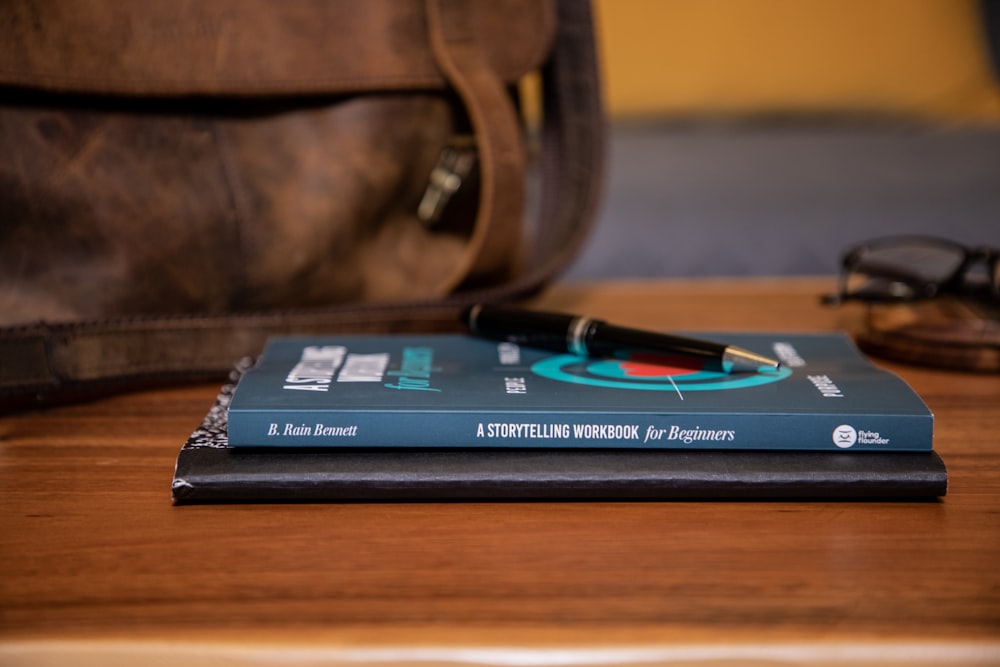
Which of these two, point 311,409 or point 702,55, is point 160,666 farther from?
point 702,55

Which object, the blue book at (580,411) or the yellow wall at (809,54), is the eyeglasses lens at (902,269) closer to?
the blue book at (580,411)

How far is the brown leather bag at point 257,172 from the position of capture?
1.51ft

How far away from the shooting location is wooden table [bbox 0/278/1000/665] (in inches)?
9.3

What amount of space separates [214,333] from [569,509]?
260mm

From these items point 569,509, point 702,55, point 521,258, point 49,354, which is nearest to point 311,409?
point 569,509

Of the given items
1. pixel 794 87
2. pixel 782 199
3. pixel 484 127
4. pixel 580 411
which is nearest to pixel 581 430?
pixel 580 411

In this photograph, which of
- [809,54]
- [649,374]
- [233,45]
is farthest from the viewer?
[809,54]

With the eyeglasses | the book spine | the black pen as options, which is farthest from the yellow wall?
the book spine

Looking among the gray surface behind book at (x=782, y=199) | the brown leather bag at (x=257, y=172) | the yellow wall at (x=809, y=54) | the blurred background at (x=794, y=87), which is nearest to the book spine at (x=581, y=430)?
the brown leather bag at (x=257, y=172)

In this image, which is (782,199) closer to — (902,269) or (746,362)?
(902,269)

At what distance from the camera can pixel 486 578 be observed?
27 centimetres

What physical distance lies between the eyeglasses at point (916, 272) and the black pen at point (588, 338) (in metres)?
0.21

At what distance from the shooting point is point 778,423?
32cm

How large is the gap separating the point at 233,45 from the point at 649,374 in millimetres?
302
